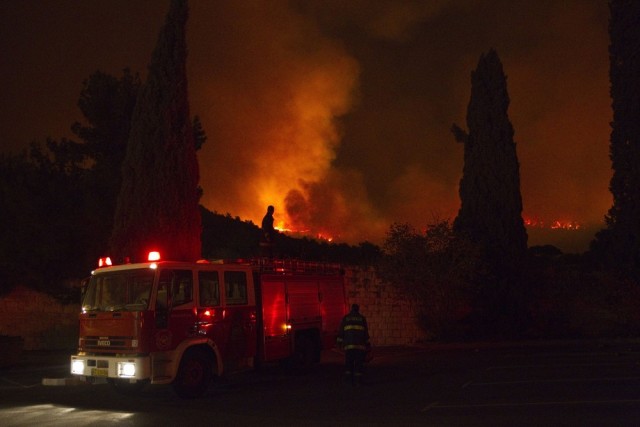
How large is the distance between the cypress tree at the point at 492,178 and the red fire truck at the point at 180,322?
1398cm

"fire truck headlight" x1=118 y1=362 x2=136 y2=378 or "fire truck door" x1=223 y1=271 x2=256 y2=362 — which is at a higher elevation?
"fire truck door" x1=223 y1=271 x2=256 y2=362

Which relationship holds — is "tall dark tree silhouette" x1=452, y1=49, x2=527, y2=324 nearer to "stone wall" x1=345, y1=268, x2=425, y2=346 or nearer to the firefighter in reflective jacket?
"stone wall" x1=345, y1=268, x2=425, y2=346

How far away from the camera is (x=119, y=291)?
12477 mm

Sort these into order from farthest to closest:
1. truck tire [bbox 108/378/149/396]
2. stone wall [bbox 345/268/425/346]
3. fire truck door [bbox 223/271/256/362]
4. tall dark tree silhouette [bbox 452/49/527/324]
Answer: tall dark tree silhouette [bbox 452/49/527/324]
stone wall [bbox 345/268/425/346]
truck tire [bbox 108/378/149/396]
fire truck door [bbox 223/271/256/362]

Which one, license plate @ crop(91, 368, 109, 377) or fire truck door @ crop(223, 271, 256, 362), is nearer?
license plate @ crop(91, 368, 109, 377)

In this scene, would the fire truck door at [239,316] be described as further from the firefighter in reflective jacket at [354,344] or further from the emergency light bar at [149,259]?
the firefighter in reflective jacket at [354,344]

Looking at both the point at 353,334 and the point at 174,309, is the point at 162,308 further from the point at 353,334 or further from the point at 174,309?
the point at 353,334

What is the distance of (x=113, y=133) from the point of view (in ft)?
83.4

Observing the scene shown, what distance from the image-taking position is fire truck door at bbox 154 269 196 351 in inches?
473

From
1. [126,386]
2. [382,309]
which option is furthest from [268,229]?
[382,309]

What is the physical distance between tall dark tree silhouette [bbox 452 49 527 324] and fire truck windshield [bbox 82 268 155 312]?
54.5 feet

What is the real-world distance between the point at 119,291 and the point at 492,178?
18.9 meters

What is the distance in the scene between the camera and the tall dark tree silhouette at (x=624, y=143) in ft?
88.1

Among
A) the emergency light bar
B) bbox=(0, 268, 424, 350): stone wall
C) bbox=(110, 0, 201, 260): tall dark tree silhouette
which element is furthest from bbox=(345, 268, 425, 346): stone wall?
the emergency light bar
